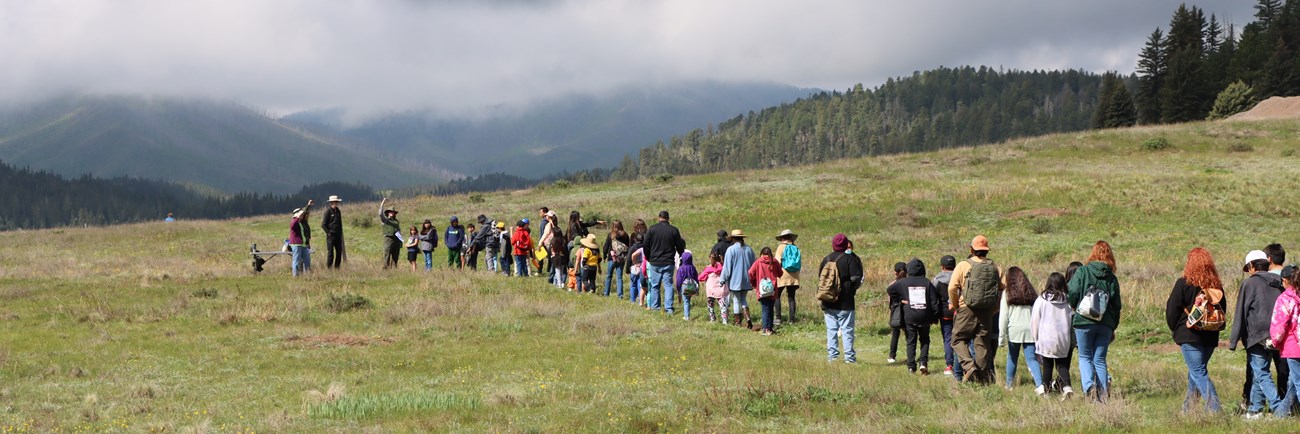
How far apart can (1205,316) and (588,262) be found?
14.5m

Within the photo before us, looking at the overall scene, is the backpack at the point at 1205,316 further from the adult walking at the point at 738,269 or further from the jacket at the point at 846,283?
the adult walking at the point at 738,269

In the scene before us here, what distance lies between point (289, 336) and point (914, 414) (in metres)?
10.4

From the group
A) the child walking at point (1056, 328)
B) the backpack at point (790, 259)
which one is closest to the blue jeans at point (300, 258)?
the backpack at point (790, 259)

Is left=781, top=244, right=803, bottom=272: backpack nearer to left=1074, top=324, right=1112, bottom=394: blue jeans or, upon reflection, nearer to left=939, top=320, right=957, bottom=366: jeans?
left=939, top=320, right=957, bottom=366: jeans

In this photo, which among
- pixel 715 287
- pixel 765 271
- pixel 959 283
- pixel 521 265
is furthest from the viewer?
pixel 521 265

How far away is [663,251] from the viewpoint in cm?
1858

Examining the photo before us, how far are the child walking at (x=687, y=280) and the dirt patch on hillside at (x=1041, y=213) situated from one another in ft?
76.8

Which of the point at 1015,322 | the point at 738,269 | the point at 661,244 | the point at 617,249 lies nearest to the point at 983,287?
the point at 1015,322

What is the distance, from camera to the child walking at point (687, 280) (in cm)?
1815

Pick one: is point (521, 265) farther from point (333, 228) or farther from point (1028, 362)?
point (1028, 362)

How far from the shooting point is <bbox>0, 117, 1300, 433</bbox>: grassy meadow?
942cm

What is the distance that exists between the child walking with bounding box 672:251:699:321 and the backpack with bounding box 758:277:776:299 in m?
2.31

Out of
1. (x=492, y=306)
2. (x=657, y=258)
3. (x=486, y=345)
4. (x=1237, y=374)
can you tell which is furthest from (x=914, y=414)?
(x=492, y=306)

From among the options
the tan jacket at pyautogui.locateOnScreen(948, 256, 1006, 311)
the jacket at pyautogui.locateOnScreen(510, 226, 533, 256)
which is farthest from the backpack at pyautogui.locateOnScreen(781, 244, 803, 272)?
the jacket at pyautogui.locateOnScreen(510, 226, 533, 256)
